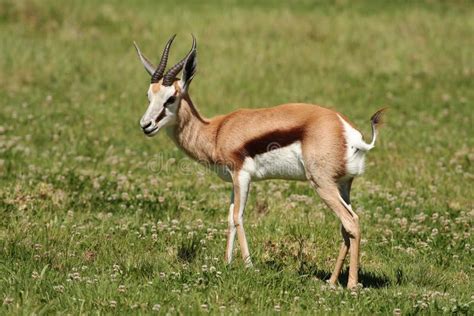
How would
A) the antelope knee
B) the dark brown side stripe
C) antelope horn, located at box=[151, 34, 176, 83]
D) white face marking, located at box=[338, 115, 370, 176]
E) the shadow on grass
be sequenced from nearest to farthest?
white face marking, located at box=[338, 115, 370, 176] → the dark brown side stripe → the shadow on grass → the antelope knee → antelope horn, located at box=[151, 34, 176, 83]

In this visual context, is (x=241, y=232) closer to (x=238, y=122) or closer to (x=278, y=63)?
(x=238, y=122)

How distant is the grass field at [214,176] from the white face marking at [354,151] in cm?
116

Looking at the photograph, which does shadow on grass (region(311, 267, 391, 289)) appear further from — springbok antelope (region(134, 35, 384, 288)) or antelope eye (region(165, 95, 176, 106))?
antelope eye (region(165, 95, 176, 106))

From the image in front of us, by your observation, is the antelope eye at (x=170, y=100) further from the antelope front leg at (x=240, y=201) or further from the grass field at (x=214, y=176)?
the grass field at (x=214, y=176)

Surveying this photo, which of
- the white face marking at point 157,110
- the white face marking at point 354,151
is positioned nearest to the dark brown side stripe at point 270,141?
the white face marking at point 354,151

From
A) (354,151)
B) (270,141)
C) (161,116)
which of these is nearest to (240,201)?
(270,141)

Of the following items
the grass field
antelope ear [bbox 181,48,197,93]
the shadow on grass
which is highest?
antelope ear [bbox 181,48,197,93]

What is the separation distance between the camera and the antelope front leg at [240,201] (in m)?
8.44

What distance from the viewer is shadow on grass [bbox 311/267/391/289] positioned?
838cm

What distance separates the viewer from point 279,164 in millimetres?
8250

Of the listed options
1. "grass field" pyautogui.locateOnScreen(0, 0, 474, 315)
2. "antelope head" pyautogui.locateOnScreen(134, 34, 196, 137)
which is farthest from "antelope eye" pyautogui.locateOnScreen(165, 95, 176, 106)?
"grass field" pyautogui.locateOnScreen(0, 0, 474, 315)

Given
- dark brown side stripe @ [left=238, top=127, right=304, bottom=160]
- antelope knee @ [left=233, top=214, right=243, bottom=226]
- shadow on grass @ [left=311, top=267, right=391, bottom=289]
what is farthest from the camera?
antelope knee @ [left=233, top=214, right=243, bottom=226]

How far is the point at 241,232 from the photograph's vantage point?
8492 millimetres

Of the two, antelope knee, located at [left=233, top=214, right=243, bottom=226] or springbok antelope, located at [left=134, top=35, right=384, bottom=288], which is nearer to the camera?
springbok antelope, located at [left=134, top=35, right=384, bottom=288]
